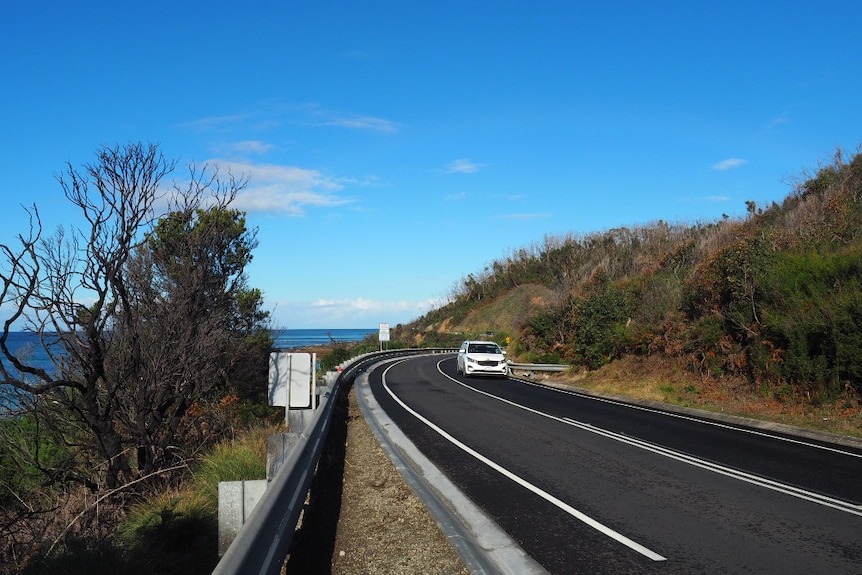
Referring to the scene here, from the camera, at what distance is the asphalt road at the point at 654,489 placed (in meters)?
5.88

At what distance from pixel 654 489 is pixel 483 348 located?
2308cm

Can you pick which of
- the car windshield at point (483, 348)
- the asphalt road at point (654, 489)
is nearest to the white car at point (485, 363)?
the car windshield at point (483, 348)

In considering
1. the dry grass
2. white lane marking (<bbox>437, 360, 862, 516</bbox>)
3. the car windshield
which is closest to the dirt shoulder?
white lane marking (<bbox>437, 360, 862, 516</bbox>)

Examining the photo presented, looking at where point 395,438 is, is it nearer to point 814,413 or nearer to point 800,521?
point 800,521

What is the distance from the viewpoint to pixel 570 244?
Answer: 285 ft

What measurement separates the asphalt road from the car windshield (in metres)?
14.9

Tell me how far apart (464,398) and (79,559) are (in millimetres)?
15218

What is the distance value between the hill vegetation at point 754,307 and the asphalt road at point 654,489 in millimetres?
3619

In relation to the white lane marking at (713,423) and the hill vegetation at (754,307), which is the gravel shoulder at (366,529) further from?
the hill vegetation at (754,307)

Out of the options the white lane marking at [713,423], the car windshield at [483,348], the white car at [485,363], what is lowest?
the white lane marking at [713,423]

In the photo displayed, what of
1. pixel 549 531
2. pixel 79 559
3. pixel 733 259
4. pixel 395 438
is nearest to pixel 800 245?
pixel 733 259

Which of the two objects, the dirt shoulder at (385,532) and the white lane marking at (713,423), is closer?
the dirt shoulder at (385,532)

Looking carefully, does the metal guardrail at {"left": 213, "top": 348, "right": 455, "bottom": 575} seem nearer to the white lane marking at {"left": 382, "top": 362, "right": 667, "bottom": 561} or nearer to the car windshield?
the white lane marking at {"left": 382, "top": 362, "right": 667, "bottom": 561}

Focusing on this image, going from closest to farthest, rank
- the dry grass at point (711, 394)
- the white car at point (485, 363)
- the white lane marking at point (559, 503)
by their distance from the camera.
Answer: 1. the white lane marking at point (559, 503)
2. the dry grass at point (711, 394)
3. the white car at point (485, 363)
